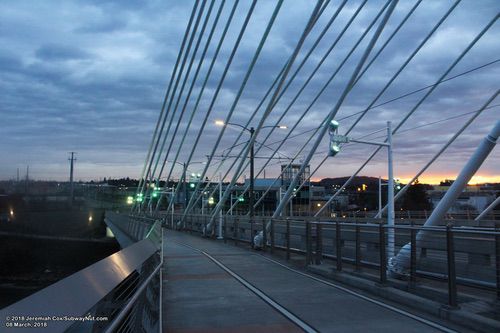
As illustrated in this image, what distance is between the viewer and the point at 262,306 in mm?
9570

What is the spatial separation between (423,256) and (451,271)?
4.36ft

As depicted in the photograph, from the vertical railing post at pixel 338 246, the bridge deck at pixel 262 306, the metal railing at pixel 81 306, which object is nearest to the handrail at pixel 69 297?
the metal railing at pixel 81 306

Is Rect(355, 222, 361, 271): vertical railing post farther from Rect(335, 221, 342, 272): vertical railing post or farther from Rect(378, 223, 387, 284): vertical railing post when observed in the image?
Rect(378, 223, 387, 284): vertical railing post

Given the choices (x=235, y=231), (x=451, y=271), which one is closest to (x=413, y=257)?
(x=451, y=271)

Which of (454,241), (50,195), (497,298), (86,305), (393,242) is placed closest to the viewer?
(86,305)

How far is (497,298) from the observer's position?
26.9 ft

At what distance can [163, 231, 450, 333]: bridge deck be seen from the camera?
7.93 meters

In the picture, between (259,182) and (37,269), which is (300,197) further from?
(37,269)

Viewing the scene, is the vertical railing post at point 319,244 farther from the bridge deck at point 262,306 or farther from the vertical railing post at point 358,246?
the vertical railing post at point 358,246

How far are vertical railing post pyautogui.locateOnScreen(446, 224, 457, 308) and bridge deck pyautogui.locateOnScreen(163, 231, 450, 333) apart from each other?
0.72 metres

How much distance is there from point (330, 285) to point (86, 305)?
9.46 metres

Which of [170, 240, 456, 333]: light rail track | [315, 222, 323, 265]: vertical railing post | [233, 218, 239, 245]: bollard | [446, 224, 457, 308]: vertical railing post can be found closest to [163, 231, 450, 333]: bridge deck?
[170, 240, 456, 333]: light rail track

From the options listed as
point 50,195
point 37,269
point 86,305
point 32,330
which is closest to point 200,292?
point 86,305

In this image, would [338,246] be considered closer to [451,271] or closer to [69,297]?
[451,271]
